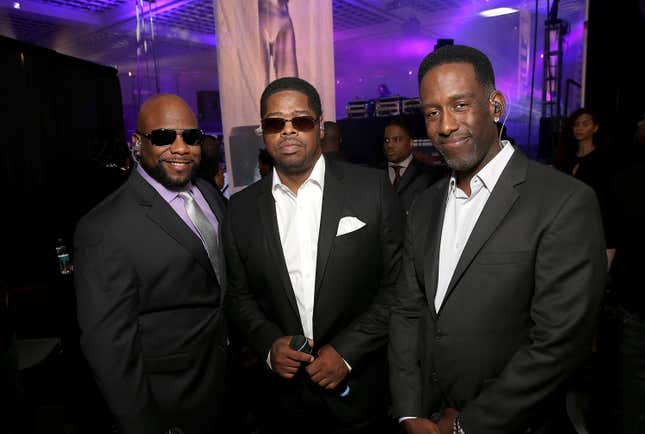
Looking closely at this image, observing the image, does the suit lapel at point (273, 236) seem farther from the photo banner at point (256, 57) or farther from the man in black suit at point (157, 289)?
the photo banner at point (256, 57)

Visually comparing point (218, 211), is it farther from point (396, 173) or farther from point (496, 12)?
point (496, 12)

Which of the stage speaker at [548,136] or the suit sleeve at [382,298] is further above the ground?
the stage speaker at [548,136]

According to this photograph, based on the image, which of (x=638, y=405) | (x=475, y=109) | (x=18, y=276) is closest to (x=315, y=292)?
(x=475, y=109)

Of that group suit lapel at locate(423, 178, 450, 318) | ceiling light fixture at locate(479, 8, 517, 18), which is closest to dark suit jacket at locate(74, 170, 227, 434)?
suit lapel at locate(423, 178, 450, 318)

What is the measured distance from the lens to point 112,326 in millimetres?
1611

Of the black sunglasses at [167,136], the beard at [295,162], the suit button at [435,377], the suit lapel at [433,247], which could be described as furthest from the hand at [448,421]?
the black sunglasses at [167,136]

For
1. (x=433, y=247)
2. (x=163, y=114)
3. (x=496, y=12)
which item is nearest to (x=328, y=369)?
(x=433, y=247)

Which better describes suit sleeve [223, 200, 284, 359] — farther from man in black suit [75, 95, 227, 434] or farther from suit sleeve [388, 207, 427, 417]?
suit sleeve [388, 207, 427, 417]

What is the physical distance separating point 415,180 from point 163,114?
303cm

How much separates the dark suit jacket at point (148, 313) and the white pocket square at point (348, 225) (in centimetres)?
64

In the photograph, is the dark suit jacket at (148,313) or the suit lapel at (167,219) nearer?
the dark suit jacket at (148,313)

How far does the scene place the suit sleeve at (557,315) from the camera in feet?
4.15

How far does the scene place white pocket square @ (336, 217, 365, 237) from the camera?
6.18 ft

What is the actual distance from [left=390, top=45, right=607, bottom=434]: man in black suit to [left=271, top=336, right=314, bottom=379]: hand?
1.31 feet
